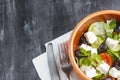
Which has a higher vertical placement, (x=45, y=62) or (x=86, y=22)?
(x=86, y=22)

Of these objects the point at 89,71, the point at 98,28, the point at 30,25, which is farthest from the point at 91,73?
the point at 30,25

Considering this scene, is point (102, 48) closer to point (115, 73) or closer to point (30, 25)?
point (115, 73)

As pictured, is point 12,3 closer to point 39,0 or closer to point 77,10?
point 39,0

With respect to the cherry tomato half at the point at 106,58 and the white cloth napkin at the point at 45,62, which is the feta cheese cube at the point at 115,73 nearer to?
the cherry tomato half at the point at 106,58

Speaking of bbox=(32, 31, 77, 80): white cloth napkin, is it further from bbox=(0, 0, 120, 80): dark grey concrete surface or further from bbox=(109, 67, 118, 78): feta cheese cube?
bbox=(109, 67, 118, 78): feta cheese cube

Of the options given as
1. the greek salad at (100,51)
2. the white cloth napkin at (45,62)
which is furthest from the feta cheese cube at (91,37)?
the white cloth napkin at (45,62)

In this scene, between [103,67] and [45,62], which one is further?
[45,62]

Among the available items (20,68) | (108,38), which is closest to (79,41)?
(108,38)
